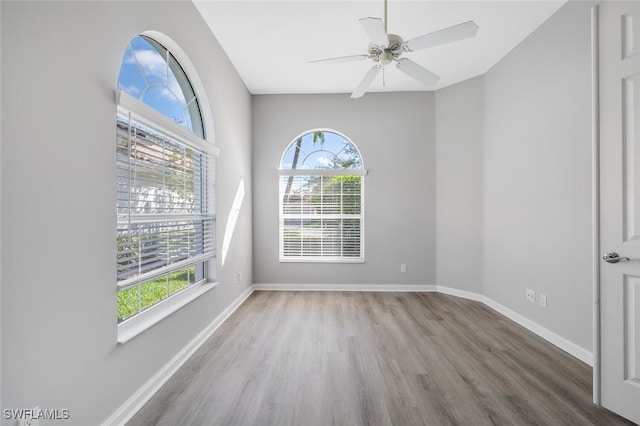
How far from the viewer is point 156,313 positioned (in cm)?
196

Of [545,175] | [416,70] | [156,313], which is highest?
[416,70]

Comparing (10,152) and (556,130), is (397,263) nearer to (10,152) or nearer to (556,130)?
(556,130)

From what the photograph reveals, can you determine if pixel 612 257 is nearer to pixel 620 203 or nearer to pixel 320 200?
pixel 620 203

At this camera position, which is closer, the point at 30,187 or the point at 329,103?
the point at 30,187

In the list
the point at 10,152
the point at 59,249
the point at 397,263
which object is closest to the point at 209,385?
the point at 59,249

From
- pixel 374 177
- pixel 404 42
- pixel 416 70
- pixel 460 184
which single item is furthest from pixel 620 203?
pixel 374 177

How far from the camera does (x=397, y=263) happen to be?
4.16 metres

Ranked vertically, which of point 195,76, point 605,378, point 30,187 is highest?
point 195,76

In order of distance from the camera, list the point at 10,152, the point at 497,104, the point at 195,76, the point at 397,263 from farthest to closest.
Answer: the point at 397,263, the point at 497,104, the point at 195,76, the point at 10,152

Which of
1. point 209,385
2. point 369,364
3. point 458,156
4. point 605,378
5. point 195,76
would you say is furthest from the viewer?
point 458,156

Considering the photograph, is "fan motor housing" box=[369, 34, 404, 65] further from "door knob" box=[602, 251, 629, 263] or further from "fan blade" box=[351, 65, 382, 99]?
"door knob" box=[602, 251, 629, 263]

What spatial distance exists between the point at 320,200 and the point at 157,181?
2.58 metres

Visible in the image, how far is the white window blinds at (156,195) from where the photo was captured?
1634 millimetres

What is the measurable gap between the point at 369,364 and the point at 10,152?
7.69 feet
